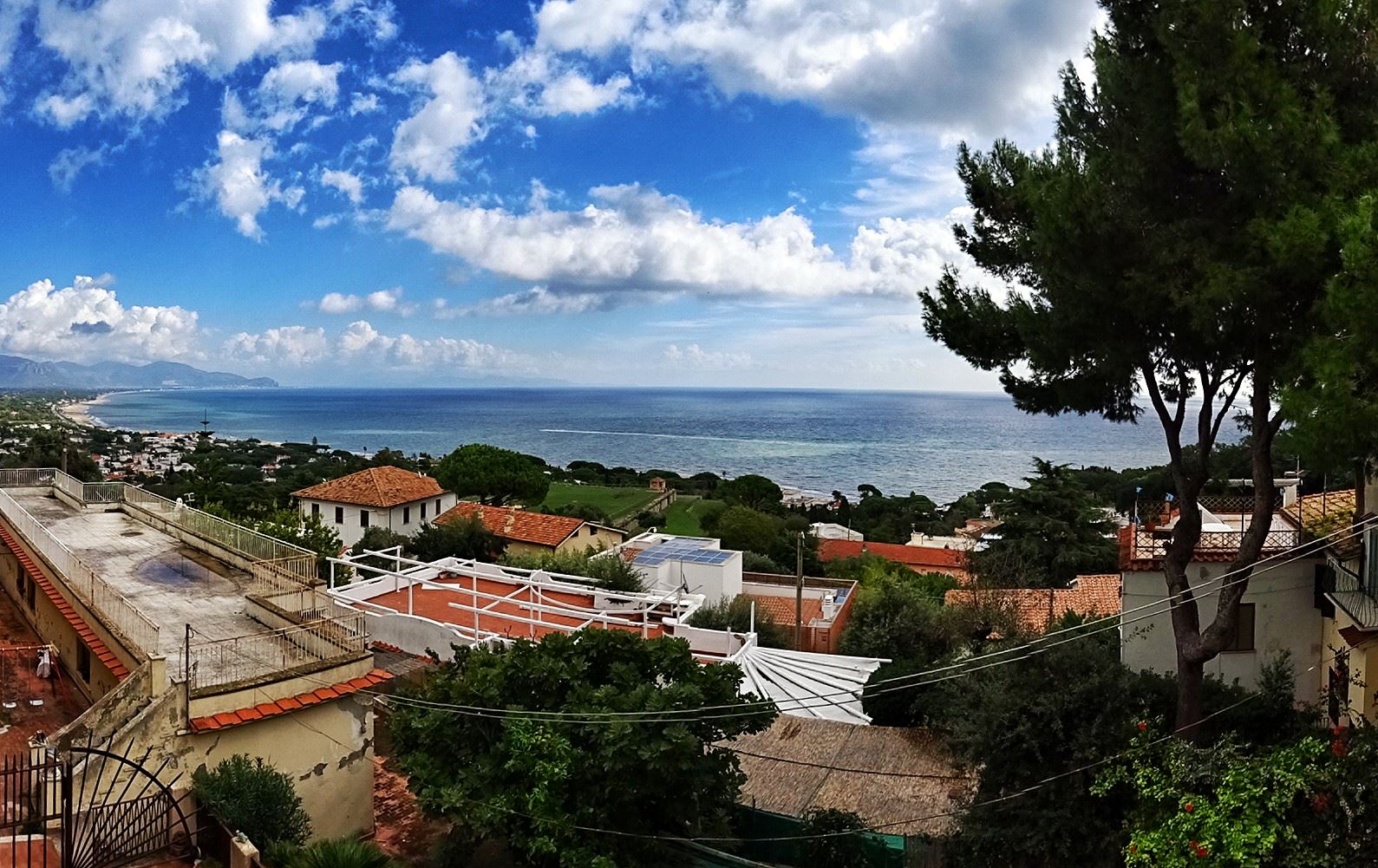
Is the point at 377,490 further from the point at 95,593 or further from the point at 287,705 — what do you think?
the point at 287,705

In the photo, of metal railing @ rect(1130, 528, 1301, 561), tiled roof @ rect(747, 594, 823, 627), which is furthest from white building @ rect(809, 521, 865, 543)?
metal railing @ rect(1130, 528, 1301, 561)

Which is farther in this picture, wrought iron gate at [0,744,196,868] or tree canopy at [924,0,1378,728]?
wrought iron gate at [0,744,196,868]

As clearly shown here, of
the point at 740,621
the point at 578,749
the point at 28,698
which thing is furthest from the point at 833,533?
the point at 578,749

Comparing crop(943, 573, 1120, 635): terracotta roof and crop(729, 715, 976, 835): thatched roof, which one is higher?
crop(943, 573, 1120, 635): terracotta roof

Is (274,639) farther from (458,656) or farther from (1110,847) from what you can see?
(1110,847)

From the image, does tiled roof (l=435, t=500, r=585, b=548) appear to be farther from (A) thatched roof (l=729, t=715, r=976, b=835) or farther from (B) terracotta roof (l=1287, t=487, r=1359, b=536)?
(B) terracotta roof (l=1287, t=487, r=1359, b=536)

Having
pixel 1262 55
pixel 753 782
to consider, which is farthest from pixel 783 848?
pixel 1262 55

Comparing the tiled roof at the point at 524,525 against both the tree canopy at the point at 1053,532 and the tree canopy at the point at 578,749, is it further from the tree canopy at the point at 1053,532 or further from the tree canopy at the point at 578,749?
the tree canopy at the point at 578,749
